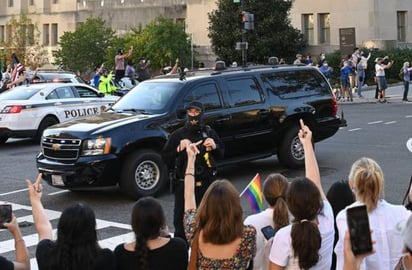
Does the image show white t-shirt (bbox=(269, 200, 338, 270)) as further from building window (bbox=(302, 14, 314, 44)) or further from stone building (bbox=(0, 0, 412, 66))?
building window (bbox=(302, 14, 314, 44))

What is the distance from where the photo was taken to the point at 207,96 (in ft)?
40.4

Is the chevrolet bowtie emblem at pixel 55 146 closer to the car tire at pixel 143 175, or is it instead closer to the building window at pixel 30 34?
the car tire at pixel 143 175

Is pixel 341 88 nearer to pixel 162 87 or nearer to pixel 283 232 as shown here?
pixel 162 87

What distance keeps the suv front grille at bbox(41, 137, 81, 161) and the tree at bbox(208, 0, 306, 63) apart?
30872 millimetres

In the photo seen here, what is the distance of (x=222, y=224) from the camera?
4.53 meters

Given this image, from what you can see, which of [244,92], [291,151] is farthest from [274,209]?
[291,151]

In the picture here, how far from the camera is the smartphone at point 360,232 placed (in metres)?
3.76

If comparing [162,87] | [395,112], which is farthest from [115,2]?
[162,87]

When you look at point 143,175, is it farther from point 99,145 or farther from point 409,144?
point 409,144

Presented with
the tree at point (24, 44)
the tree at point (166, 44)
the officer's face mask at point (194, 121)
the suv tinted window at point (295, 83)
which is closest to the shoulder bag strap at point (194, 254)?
the officer's face mask at point (194, 121)

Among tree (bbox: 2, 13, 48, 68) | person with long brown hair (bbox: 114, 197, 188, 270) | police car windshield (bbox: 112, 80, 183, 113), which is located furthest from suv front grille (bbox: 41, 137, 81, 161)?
tree (bbox: 2, 13, 48, 68)

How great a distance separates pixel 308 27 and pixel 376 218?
4413 centimetres

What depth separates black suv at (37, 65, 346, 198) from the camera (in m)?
11.1

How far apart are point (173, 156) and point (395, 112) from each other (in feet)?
57.4
